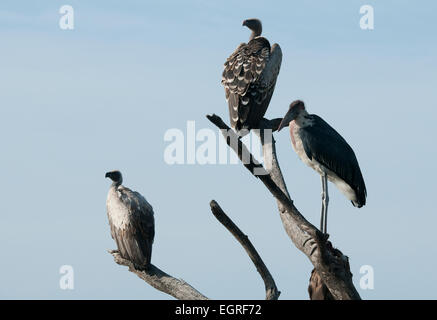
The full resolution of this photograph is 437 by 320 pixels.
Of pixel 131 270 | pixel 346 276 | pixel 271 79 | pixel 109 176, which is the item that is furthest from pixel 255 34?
pixel 346 276

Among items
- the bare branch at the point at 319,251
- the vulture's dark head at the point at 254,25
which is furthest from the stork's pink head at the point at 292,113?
the vulture's dark head at the point at 254,25

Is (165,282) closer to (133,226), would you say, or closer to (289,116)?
(133,226)

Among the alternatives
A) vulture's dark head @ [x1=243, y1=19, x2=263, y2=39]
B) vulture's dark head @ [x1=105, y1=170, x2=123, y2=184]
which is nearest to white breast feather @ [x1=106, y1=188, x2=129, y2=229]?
vulture's dark head @ [x1=105, y1=170, x2=123, y2=184]

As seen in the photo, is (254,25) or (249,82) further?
(254,25)

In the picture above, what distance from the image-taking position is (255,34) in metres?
18.9

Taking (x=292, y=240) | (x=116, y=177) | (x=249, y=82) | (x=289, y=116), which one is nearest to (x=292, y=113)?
(x=289, y=116)

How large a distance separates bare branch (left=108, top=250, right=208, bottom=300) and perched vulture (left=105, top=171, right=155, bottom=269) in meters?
0.10

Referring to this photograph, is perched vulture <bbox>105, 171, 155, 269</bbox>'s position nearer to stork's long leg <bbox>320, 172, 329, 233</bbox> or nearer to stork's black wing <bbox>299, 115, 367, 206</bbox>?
stork's long leg <bbox>320, 172, 329, 233</bbox>

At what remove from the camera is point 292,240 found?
1420 cm

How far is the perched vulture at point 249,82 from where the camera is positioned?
15.0 m

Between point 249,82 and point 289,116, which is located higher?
point 249,82

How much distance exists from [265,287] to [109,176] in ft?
15.0

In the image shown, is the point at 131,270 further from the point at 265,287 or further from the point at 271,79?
the point at 271,79

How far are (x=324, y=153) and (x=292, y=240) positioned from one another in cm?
152
